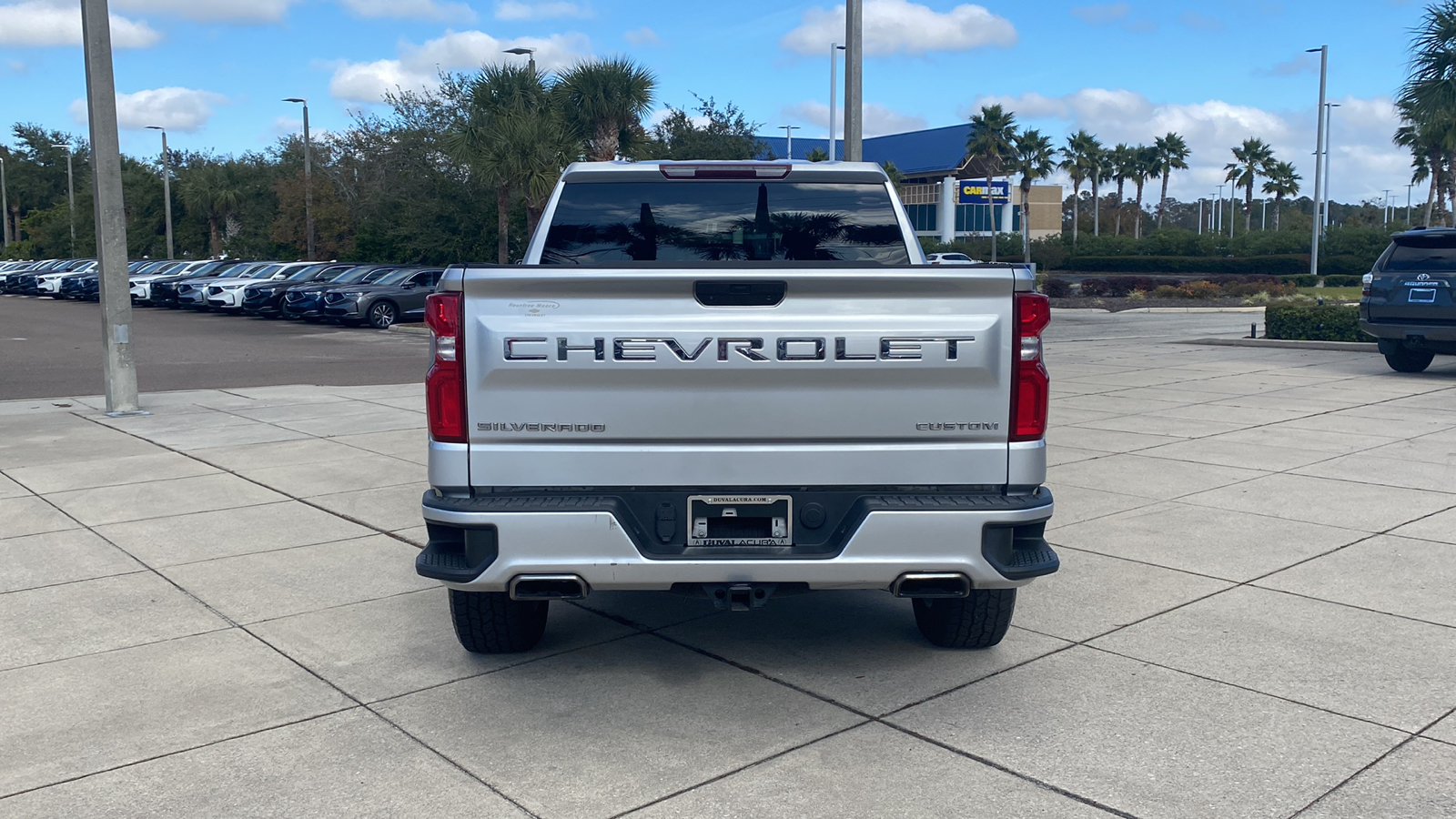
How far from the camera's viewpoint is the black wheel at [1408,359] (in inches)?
614

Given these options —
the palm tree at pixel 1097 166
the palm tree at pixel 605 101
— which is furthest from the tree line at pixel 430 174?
the palm tree at pixel 1097 166

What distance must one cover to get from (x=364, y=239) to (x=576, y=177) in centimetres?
4078

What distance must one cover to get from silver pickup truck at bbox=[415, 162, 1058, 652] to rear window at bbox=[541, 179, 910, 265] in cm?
130

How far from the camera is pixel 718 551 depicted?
4.30 m

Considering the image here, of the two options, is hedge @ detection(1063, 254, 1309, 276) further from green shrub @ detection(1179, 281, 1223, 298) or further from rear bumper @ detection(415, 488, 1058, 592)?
rear bumper @ detection(415, 488, 1058, 592)

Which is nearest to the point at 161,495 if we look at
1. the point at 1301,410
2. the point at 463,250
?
the point at 1301,410

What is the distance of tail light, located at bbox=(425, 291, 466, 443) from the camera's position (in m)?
4.21

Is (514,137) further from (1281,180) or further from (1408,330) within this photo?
(1281,180)

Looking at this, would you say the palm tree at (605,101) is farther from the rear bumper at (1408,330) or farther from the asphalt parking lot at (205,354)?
the rear bumper at (1408,330)

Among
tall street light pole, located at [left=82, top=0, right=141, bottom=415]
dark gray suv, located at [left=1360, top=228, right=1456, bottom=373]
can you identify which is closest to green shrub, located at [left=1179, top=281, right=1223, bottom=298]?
dark gray suv, located at [left=1360, top=228, right=1456, bottom=373]

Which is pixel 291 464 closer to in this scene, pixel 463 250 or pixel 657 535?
pixel 657 535

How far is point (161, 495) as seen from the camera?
8.54m

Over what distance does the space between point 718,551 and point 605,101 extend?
28421mm

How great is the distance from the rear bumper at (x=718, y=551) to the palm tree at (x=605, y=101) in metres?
28.1
